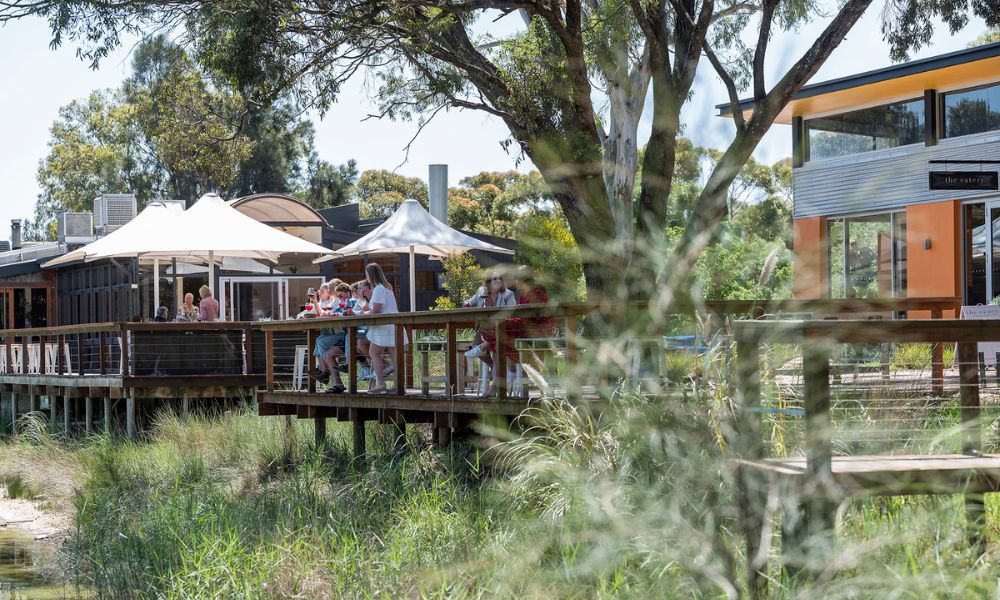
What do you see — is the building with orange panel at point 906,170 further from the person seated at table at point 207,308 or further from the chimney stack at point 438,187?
the chimney stack at point 438,187

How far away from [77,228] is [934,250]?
70.4 ft

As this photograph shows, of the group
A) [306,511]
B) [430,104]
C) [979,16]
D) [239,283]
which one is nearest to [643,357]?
[306,511]

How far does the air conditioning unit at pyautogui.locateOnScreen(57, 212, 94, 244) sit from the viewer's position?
29750 millimetres

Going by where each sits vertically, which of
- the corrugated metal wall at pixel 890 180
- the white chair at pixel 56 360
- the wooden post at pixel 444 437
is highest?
the corrugated metal wall at pixel 890 180

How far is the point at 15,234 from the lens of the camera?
36.0 metres

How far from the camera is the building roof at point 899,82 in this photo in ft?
52.8

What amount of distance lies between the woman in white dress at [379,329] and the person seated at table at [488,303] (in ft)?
2.76

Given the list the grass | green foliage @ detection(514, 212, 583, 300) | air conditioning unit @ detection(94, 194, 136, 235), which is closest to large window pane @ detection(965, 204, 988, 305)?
green foliage @ detection(514, 212, 583, 300)

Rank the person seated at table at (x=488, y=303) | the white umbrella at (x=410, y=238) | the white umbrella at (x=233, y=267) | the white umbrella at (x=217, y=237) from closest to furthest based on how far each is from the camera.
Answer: the person seated at table at (x=488, y=303) < the white umbrella at (x=217, y=237) < the white umbrella at (x=410, y=238) < the white umbrella at (x=233, y=267)

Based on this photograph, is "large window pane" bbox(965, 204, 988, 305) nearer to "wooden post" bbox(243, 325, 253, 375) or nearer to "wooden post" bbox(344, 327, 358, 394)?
"wooden post" bbox(344, 327, 358, 394)

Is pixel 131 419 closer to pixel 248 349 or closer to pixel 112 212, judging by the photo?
pixel 248 349

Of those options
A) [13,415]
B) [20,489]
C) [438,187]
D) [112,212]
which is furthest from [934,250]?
[112,212]

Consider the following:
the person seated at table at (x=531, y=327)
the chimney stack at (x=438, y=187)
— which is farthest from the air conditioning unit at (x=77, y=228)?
the person seated at table at (x=531, y=327)

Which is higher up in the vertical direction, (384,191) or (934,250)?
(384,191)
